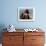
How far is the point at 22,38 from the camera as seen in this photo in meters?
3.66

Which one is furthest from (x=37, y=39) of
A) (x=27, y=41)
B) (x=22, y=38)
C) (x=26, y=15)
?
(x=26, y=15)

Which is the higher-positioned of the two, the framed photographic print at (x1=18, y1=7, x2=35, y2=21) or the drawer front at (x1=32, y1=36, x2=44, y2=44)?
the framed photographic print at (x1=18, y1=7, x2=35, y2=21)

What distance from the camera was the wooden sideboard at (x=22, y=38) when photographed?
366 centimetres

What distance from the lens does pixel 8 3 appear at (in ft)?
13.5

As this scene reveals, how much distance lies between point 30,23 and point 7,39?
0.99m

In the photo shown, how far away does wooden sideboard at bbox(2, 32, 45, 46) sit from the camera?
366cm

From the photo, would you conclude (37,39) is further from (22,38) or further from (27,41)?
(22,38)

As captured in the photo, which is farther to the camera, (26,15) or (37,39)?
(26,15)

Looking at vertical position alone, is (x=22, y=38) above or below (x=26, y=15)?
below

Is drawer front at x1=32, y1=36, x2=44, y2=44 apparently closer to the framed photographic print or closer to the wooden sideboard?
the wooden sideboard

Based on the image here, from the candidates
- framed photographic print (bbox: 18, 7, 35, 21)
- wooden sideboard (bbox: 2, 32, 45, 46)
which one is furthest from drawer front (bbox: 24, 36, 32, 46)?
framed photographic print (bbox: 18, 7, 35, 21)

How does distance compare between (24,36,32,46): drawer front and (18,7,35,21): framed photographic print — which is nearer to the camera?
(24,36,32,46): drawer front

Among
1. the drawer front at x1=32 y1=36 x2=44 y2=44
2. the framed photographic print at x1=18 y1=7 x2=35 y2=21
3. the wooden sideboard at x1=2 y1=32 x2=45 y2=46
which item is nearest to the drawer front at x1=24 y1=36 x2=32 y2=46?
the wooden sideboard at x1=2 y1=32 x2=45 y2=46

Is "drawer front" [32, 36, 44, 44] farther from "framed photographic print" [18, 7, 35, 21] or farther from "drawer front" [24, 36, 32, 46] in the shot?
"framed photographic print" [18, 7, 35, 21]
